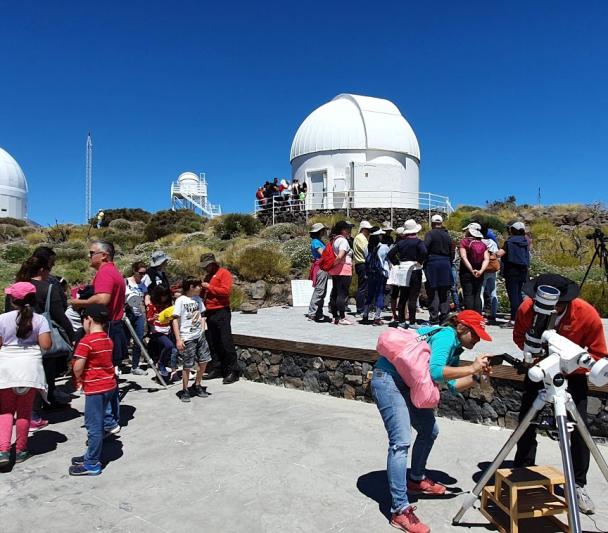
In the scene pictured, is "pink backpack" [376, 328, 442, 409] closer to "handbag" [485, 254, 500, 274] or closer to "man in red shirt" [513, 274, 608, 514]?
"man in red shirt" [513, 274, 608, 514]

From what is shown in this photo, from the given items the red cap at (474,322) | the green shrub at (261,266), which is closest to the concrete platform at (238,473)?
the red cap at (474,322)

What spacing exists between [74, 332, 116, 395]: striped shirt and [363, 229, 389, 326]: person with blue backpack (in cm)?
472

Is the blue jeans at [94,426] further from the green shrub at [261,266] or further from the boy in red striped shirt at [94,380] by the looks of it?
the green shrub at [261,266]

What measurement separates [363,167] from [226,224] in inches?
360

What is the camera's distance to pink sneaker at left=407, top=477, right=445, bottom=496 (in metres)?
3.57

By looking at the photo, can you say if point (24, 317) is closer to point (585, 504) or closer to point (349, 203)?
point (585, 504)

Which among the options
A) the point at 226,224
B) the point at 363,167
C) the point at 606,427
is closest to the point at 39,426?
the point at 606,427

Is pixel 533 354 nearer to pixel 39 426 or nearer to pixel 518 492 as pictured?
pixel 518 492

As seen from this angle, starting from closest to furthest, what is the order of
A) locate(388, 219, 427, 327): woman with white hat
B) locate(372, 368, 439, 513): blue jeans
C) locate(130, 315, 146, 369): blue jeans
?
locate(372, 368, 439, 513): blue jeans → locate(130, 315, 146, 369): blue jeans → locate(388, 219, 427, 327): woman with white hat

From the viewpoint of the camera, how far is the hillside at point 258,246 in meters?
12.5

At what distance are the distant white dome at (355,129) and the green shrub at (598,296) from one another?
67.6 ft

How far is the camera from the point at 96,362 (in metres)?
4.14

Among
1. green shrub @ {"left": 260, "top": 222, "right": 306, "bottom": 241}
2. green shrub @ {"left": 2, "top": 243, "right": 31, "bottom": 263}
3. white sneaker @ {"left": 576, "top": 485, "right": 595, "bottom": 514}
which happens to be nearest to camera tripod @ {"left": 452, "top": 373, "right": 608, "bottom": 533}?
white sneaker @ {"left": 576, "top": 485, "right": 595, "bottom": 514}

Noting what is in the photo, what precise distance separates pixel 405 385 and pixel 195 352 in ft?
11.2
